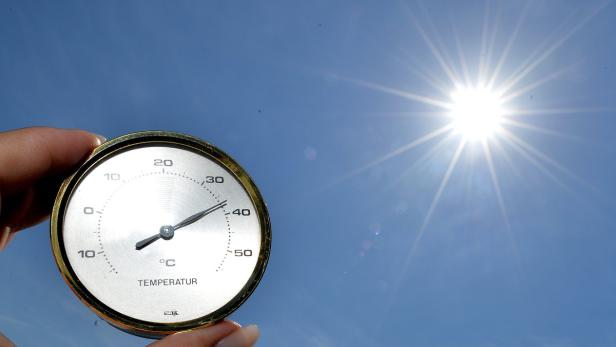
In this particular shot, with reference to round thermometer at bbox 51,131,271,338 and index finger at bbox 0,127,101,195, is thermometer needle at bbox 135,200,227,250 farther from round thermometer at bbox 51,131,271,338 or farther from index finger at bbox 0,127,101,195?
index finger at bbox 0,127,101,195

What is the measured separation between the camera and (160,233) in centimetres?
371

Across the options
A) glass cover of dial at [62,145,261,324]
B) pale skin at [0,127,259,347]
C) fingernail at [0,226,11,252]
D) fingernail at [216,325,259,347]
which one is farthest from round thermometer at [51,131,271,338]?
fingernail at [0,226,11,252]

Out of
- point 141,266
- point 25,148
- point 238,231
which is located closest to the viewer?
point 25,148

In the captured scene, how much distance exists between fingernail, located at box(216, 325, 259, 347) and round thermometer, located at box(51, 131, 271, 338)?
0.96 ft

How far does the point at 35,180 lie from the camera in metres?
3.55

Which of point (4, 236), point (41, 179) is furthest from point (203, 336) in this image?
point (4, 236)

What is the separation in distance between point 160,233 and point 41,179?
2.59 feet

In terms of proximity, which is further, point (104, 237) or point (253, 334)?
point (104, 237)

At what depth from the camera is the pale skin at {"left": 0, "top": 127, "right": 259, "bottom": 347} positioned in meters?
3.29

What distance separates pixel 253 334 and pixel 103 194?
4.23 ft

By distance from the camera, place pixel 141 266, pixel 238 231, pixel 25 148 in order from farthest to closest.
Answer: pixel 238 231, pixel 141 266, pixel 25 148

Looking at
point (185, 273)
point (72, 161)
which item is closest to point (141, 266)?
point (185, 273)

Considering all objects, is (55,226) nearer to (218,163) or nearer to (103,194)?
(103,194)

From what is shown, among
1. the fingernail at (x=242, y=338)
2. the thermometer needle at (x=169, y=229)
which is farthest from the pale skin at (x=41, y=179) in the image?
the thermometer needle at (x=169, y=229)
